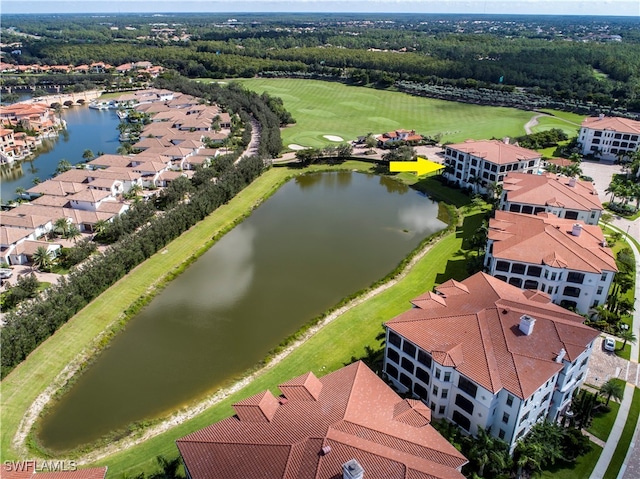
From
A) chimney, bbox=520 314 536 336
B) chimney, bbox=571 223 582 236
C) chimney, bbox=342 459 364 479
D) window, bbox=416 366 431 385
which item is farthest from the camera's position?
chimney, bbox=571 223 582 236

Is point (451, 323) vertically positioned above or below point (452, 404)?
above

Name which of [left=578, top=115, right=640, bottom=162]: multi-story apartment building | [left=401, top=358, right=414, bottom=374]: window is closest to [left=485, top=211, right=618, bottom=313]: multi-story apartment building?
[left=401, top=358, right=414, bottom=374]: window

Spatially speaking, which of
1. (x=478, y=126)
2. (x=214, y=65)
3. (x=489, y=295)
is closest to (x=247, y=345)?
(x=489, y=295)

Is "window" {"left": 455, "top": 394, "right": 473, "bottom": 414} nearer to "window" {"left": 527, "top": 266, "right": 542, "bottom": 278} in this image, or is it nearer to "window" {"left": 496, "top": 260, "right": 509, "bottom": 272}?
"window" {"left": 496, "top": 260, "right": 509, "bottom": 272}

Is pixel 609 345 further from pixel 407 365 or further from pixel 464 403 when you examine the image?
pixel 407 365

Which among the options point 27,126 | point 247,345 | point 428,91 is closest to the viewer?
point 247,345

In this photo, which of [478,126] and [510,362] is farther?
[478,126]

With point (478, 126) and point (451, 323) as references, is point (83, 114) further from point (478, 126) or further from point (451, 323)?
point (451, 323)
